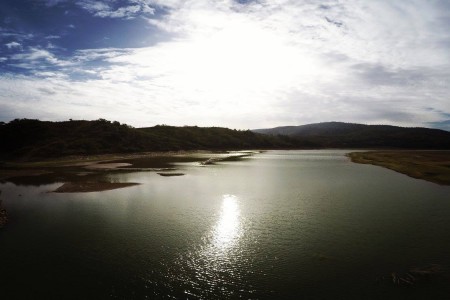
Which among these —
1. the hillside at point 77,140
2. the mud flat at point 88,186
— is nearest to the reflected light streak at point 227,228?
the mud flat at point 88,186

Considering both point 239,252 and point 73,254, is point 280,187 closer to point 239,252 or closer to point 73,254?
point 239,252

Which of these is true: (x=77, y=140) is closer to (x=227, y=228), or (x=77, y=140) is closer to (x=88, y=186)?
(x=88, y=186)

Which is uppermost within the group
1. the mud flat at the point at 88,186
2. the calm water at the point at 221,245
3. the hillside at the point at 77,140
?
the hillside at the point at 77,140

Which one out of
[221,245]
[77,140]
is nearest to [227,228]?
[221,245]

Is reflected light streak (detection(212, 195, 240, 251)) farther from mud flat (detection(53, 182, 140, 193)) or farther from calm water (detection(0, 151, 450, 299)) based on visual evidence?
mud flat (detection(53, 182, 140, 193))

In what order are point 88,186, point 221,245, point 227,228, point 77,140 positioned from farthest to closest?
A: point 77,140 → point 88,186 → point 227,228 → point 221,245

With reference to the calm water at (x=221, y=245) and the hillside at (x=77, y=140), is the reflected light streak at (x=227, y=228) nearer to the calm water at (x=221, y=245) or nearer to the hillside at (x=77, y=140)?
the calm water at (x=221, y=245)

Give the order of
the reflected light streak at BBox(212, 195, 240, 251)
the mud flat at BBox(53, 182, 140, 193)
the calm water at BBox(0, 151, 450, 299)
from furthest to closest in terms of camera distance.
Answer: the mud flat at BBox(53, 182, 140, 193), the reflected light streak at BBox(212, 195, 240, 251), the calm water at BBox(0, 151, 450, 299)

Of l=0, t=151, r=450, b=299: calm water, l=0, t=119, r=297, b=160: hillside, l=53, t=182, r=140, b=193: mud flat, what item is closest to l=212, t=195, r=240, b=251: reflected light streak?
l=0, t=151, r=450, b=299: calm water
